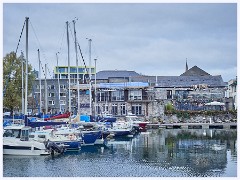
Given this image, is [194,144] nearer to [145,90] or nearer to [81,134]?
[81,134]

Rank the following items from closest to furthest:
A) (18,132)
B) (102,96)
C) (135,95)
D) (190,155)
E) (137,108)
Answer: (18,132) → (190,155) → (137,108) → (135,95) → (102,96)

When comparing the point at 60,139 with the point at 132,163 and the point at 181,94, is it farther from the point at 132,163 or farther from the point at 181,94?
the point at 181,94

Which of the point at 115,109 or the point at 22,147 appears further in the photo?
the point at 115,109

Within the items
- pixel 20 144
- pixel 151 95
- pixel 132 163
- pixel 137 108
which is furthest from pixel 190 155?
pixel 151 95

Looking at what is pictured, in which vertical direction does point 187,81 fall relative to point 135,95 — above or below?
above

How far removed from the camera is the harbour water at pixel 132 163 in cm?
2089

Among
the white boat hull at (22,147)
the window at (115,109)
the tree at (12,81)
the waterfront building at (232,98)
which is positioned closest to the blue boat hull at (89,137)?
the white boat hull at (22,147)

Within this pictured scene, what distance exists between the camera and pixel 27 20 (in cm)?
2822

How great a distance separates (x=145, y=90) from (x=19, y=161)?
41.1 metres

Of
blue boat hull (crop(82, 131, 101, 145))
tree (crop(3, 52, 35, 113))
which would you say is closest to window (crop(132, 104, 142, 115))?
tree (crop(3, 52, 35, 113))

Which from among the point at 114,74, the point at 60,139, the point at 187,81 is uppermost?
the point at 114,74

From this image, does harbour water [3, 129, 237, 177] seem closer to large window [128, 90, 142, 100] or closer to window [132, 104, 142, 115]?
window [132, 104, 142, 115]

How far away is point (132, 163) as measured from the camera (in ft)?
79.2

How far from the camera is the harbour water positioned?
2089 centimetres
